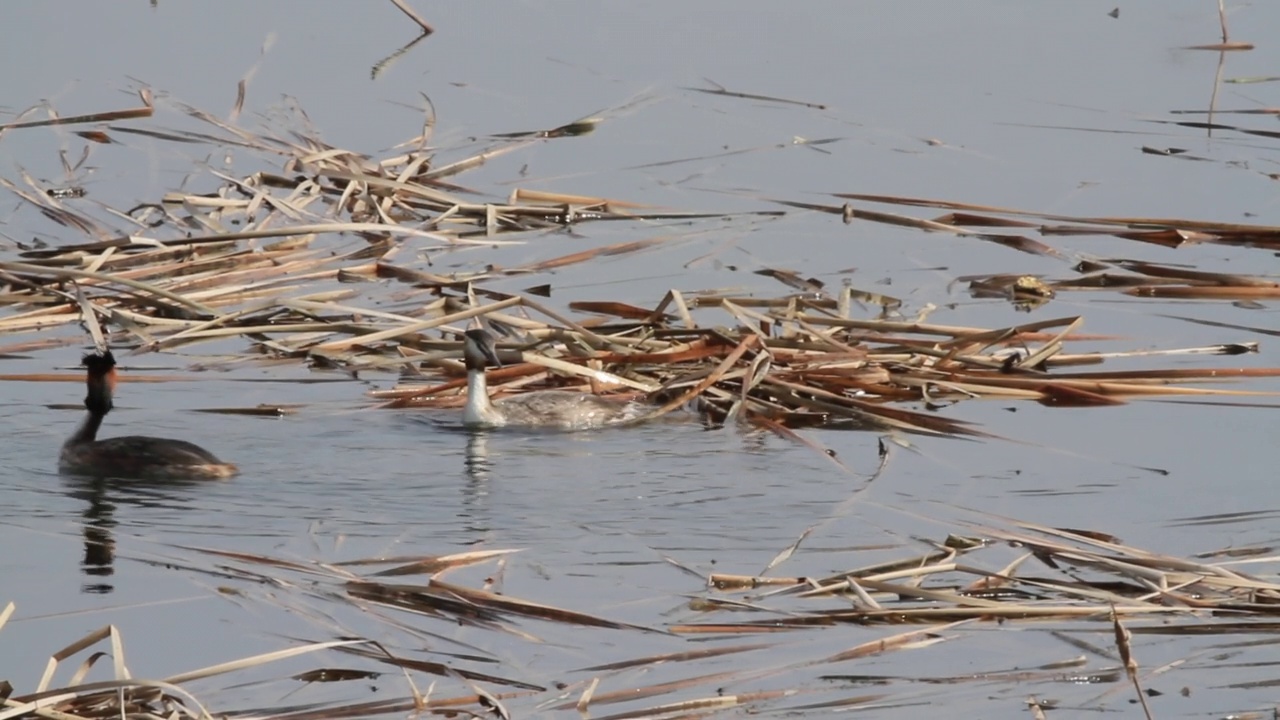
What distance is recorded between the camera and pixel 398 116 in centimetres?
1408

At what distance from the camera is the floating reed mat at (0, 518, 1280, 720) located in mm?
5227

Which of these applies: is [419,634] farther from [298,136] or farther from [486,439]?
[298,136]

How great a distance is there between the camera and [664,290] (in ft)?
Result: 35.1

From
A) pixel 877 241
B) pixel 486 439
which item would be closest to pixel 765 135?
pixel 877 241

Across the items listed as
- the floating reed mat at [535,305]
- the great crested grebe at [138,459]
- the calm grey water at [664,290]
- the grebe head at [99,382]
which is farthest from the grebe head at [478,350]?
the grebe head at [99,382]

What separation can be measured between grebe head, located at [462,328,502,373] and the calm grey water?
0.37 metres

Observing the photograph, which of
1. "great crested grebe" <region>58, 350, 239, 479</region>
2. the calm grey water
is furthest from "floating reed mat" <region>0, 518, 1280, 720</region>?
"great crested grebe" <region>58, 350, 239, 479</region>

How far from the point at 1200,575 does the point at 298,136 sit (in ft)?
26.5

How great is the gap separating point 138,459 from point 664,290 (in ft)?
11.2

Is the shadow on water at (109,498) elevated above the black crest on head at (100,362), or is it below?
below

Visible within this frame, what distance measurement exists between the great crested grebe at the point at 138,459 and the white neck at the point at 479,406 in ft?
4.16

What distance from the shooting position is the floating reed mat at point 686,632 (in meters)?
5.23

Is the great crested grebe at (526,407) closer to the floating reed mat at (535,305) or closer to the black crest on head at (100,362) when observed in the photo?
the floating reed mat at (535,305)

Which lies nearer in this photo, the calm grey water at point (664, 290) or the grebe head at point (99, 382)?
the calm grey water at point (664, 290)
